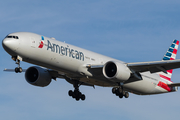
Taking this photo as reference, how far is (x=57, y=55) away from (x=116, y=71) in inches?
265

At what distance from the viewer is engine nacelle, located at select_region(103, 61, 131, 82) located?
36.5 m

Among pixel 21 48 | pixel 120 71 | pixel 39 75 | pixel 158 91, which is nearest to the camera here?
pixel 21 48

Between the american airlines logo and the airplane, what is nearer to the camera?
the airplane

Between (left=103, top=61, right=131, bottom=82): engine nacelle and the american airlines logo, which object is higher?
the american airlines logo

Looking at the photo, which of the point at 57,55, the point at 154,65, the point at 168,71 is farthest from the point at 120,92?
the point at 168,71

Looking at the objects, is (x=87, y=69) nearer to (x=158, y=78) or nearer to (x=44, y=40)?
(x=44, y=40)

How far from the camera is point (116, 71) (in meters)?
36.5

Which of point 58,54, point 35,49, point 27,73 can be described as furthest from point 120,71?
point 27,73

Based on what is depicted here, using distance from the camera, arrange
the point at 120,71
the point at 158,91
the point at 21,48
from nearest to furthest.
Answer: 1. the point at 21,48
2. the point at 120,71
3. the point at 158,91

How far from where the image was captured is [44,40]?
1351 inches

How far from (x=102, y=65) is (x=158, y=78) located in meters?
11.4

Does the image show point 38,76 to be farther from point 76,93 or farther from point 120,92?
point 120,92

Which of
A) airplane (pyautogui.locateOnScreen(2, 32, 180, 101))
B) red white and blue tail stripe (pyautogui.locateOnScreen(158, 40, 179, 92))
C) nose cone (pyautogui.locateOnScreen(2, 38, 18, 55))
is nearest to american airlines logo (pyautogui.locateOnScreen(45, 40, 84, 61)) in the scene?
airplane (pyautogui.locateOnScreen(2, 32, 180, 101))

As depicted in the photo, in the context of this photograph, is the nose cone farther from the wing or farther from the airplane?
the wing
